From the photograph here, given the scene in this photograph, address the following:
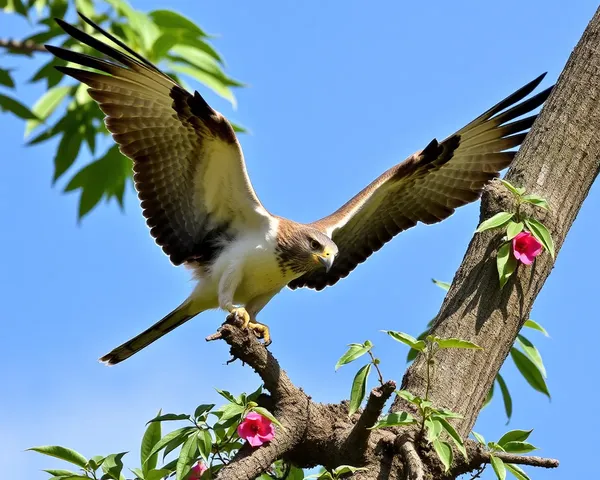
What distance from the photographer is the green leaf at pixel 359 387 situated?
3.48 m

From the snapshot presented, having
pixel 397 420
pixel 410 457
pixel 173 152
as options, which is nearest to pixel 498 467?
pixel 410 457

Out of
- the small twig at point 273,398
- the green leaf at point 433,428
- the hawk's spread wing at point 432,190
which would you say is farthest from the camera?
the hawk's spread wing at point 432,190

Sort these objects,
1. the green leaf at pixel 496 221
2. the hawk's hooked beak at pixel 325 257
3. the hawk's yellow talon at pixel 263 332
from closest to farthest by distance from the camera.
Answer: the green leaf at pixel 496 221
the hawk's yellow talon at pixel 263 332
the hawk's hooked beak at pixel 325 257

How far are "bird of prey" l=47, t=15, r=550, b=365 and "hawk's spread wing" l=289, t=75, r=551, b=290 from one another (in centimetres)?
4

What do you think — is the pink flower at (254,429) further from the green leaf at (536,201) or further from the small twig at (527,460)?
the green leaf at (536,201)

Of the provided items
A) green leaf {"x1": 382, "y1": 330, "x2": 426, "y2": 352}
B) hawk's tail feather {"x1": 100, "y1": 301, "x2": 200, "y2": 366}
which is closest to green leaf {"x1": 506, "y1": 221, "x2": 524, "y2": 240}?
green leaf {"x1": 382, "y1": 330, "x2": 426, "y2": 352}

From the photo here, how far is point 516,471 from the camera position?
353 cm

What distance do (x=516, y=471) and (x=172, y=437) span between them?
138cm

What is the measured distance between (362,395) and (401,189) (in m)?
3.19

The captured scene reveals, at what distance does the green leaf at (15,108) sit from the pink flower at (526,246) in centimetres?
286

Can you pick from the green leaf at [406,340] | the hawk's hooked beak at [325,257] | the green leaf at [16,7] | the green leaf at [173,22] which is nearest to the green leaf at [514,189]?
the green leaf at [406,340]

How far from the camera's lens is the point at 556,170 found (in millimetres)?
4141

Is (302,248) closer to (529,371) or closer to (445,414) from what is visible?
(529,371)

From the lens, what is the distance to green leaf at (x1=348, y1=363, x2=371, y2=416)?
3479mm
